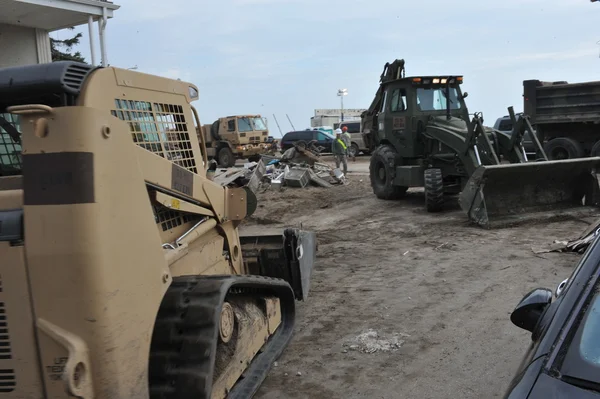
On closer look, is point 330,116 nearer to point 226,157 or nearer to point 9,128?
point 226,157

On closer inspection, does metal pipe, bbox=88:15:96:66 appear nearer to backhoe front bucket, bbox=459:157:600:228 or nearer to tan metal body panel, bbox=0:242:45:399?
backhoe front bucket, bbox=459:157:600:228

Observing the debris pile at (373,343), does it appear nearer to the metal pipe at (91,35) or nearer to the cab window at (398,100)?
the cab window at (398,100)

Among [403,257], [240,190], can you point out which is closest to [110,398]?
[240,190]

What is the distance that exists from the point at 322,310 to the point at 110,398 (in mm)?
3525

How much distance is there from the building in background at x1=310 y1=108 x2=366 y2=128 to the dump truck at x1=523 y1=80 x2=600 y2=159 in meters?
33.7

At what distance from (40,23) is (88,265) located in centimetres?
1183

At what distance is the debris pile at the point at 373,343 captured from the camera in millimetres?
4750

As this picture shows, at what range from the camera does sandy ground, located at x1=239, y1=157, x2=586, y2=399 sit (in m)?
4.18

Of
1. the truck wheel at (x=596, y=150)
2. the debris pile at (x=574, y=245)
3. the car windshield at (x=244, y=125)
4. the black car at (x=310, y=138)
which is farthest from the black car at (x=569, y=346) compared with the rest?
the black car at (x=310, y=138)

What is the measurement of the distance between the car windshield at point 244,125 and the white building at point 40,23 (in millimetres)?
15224

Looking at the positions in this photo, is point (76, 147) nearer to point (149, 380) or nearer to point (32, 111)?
point (32, 111)

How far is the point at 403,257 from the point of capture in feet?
26.0

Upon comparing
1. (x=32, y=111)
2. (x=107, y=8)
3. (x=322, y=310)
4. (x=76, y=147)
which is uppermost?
(x=107, y=8)

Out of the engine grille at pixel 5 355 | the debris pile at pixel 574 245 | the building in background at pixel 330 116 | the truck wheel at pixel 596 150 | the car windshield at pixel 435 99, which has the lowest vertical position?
the debris pile at pixel 574 245
